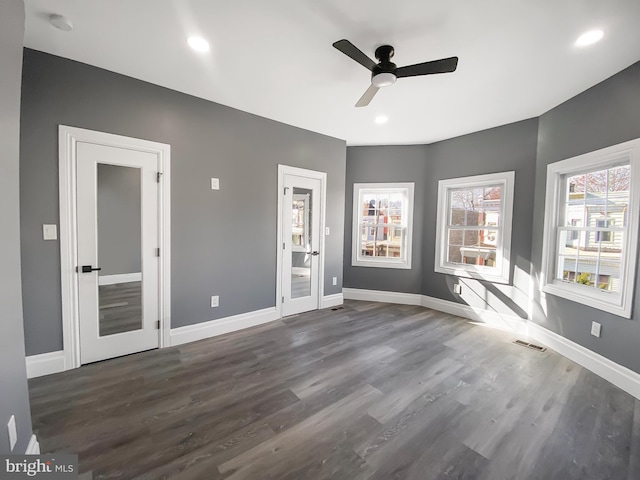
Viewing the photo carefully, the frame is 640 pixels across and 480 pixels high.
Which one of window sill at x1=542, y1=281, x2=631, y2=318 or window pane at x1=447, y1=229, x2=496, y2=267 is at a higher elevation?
window pane at x1=447, y1=229, x2=496, y2=267

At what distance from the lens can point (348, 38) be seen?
206 cm

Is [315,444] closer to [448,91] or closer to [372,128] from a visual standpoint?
[448,91]

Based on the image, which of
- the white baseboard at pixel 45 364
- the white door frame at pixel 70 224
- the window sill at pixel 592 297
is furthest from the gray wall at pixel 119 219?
the window sill at pixel 592 297

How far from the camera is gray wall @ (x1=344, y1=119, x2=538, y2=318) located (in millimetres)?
3598

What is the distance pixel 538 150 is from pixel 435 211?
1.53 m

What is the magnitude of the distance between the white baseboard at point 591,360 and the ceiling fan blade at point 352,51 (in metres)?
3.41

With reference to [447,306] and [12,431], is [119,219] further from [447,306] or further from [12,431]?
[447,306]

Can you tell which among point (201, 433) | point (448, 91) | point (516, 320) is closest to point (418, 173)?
point (448, 91)

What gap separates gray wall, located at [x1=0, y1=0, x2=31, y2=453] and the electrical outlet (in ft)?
0.10

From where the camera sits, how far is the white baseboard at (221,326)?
3043 mm

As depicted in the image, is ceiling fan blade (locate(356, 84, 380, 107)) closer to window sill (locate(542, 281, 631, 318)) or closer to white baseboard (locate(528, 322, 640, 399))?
window sill (locate(542, 281, 631, 318))

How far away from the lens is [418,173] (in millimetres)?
4684

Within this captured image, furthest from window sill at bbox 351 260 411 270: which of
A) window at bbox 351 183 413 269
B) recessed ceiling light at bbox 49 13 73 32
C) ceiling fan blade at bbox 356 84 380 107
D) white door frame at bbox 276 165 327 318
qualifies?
recessed ceiling light at bbox 49 13 73 32

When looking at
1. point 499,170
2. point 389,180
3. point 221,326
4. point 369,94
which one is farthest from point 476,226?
point 221,326
